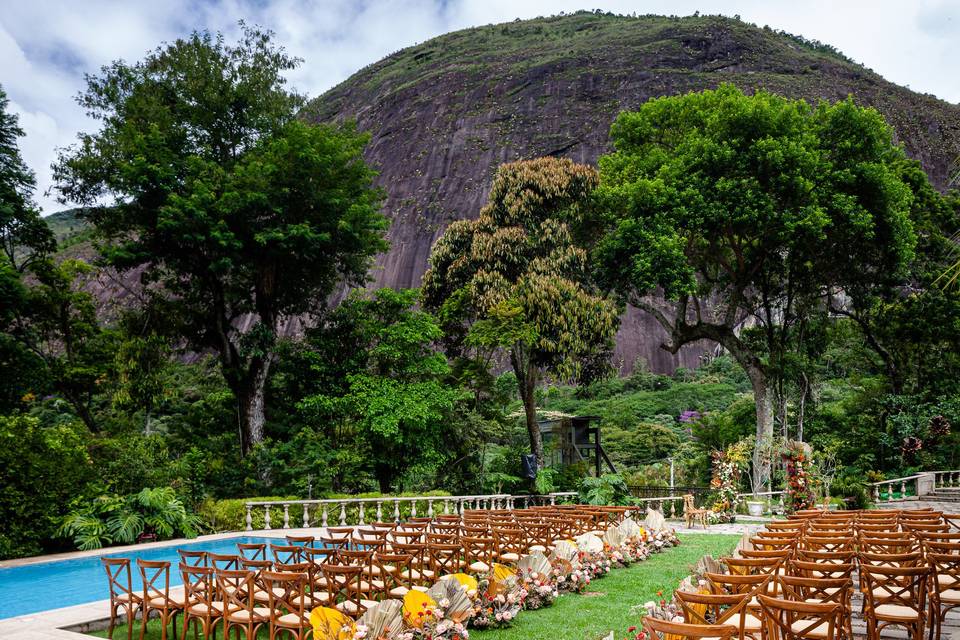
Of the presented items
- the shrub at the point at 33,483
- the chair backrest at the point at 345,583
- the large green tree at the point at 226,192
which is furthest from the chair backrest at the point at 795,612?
the large green tree at the point at 226,192

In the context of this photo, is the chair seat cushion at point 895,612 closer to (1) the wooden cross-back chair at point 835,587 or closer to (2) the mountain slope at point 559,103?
(1) the wooden cross-back chair at point 835,587

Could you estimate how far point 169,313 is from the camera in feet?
76.1

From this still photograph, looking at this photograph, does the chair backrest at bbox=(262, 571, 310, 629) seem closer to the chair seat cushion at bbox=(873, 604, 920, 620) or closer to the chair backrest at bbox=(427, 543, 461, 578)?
the chair backrest at bbox=(427, 543, 461, 578)

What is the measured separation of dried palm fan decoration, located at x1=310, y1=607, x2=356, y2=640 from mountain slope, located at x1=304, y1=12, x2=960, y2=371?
181ft

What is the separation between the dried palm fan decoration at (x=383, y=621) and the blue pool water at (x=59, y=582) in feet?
15.2

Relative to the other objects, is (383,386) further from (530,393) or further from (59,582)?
(59,582)

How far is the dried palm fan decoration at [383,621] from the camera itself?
19.0 feet

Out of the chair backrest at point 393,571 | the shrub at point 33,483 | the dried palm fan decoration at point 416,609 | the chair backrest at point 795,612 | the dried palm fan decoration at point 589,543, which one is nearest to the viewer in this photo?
the chair backrest at point 795,612

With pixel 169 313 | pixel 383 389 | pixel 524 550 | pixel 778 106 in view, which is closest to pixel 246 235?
pixel 169 313

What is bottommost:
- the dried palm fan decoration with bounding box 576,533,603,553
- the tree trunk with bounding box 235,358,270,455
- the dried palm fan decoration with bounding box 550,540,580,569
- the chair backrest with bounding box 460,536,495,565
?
the dried palm fan decoration with bounding box 576,533,603,553

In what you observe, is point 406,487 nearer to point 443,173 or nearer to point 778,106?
point 778,106

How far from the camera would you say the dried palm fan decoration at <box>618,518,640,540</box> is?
42.2 feet

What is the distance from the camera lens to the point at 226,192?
826 inches

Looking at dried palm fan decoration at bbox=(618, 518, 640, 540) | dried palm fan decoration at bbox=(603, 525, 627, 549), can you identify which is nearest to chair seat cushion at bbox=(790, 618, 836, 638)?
dried palm fan decoration at bbox=(603, 525, 627, 549)
